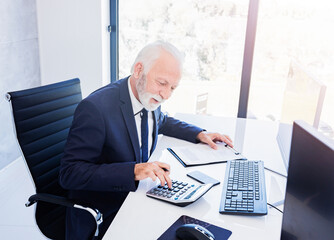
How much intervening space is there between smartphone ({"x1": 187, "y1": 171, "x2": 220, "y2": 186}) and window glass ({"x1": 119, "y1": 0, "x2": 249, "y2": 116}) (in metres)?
1.96

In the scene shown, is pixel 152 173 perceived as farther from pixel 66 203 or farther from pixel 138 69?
pixel 138 69

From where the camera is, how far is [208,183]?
148 cm

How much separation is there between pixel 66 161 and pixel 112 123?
9.6 inches

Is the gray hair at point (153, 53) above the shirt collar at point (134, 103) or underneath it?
above

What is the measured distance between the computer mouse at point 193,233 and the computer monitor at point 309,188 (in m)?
0.23

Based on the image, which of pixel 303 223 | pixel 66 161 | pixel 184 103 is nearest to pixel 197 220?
pixel 303 223

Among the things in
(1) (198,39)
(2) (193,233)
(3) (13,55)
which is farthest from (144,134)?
(1) (198,39)

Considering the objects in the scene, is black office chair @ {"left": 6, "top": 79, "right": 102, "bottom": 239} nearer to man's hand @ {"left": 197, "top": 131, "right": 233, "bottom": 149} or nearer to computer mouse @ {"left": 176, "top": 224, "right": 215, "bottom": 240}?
computer mouse @ {"left": 176, "top": 224, "right": 215, "bottom": 240}

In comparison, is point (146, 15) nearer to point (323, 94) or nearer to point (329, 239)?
point (323, 94)

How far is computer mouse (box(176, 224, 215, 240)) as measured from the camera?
1.08 meters

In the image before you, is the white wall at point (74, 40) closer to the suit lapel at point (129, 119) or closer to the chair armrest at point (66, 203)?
the suit lapel at point (129, 119)

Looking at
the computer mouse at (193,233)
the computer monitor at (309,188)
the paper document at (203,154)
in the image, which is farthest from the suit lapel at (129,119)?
the computer monitor at (309,188)

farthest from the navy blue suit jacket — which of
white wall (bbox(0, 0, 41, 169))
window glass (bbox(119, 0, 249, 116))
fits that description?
window glass (bbox(119, 0, 249, 116))

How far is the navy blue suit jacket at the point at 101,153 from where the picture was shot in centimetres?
138
